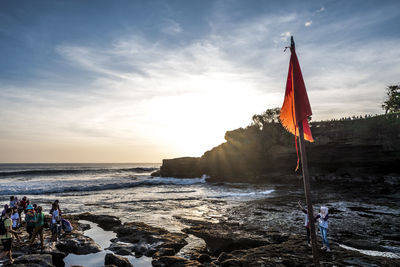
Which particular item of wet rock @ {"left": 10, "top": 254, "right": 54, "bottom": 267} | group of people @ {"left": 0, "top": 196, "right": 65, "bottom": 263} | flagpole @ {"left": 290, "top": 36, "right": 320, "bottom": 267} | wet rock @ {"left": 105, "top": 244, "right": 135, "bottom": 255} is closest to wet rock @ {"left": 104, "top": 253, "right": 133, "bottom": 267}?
wet rock @ {"left": 105, "top": 244, "right": 135, "bottom": 255}

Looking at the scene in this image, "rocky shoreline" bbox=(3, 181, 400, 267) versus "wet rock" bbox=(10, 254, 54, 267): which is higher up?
"wet rock" bbox=(10, 254, 54, 267)

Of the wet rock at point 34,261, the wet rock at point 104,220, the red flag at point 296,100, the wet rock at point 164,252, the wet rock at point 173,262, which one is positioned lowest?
the wet rock at point 104,220

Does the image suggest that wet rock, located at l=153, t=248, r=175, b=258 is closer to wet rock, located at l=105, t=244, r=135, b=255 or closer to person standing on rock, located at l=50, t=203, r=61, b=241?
wet rock, located at l=105, t=244, r=135, b=255

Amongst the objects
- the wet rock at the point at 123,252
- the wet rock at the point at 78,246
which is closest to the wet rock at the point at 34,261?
the wet rock at the point at 78,246

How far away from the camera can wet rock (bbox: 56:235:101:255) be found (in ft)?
31.3

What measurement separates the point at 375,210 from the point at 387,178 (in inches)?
783

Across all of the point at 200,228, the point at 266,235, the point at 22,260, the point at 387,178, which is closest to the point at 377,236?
the point at 266,235

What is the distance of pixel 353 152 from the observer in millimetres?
34531

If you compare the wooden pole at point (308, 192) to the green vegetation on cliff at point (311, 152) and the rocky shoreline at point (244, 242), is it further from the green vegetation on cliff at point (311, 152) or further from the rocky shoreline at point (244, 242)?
the green vegetation on cliff at point (311, 152)

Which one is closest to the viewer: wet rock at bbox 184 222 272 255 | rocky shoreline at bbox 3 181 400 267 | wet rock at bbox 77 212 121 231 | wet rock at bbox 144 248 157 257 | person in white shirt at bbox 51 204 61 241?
rocky shoreline at bbox 3 181 400 267

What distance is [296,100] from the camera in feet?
17.5

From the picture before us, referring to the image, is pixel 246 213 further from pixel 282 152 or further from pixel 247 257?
pixel 282 152

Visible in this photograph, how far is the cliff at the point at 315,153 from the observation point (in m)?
32.7

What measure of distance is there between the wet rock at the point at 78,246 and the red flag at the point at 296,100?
940 cm
